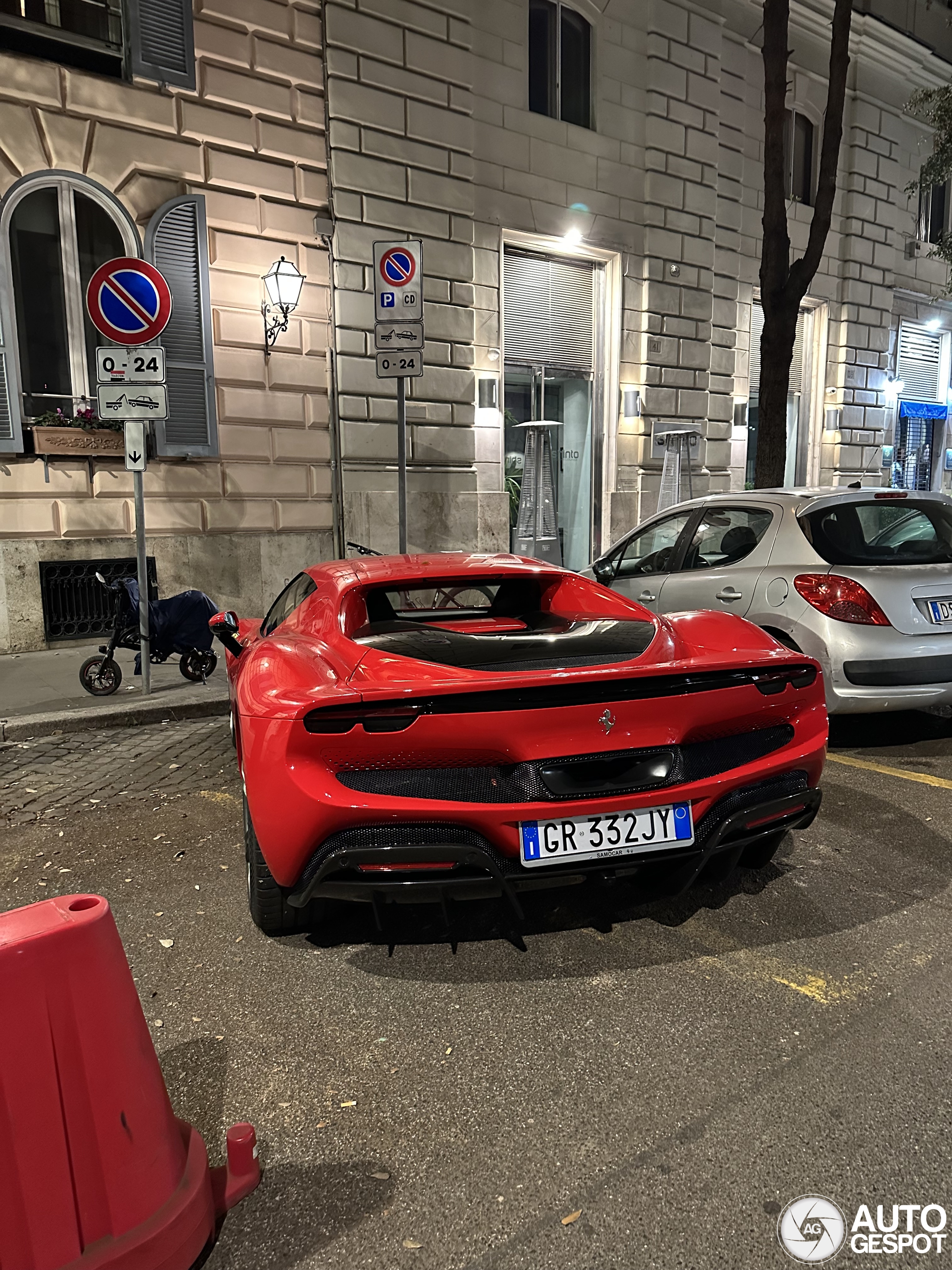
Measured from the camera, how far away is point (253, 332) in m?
10.1

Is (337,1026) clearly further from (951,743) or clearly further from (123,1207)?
(951,743)

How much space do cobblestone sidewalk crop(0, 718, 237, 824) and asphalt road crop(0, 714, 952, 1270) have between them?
0.75 meters

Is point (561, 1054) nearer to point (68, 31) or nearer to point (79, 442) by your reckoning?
point (79, 442)

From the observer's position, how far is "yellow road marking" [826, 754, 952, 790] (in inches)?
175

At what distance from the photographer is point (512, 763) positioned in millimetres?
2484

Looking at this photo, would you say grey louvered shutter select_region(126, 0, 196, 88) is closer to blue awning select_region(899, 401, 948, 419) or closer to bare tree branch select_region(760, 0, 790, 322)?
bare tree branch select_region(760, 0, 790, 322)

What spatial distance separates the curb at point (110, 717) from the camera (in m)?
5.85

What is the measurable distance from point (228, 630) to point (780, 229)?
33.2ft

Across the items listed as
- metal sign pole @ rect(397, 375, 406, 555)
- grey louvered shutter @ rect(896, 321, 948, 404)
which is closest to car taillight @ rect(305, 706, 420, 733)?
metal sign pole @ rect(397, 375, 406, 555)

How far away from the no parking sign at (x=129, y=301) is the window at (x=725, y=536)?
4.25 m

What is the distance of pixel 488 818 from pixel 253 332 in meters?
9.17

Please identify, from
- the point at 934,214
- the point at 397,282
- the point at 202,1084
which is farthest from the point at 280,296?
the point at 934,214

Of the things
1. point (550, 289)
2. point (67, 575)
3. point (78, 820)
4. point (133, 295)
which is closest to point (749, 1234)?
point (78, 820)

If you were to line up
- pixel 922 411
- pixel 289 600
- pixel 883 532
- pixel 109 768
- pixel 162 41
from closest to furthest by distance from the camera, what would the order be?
pixel 289 600 → pixel 109 768 → pixel 883 532 → pixel 162 41 → pixel 922 411
